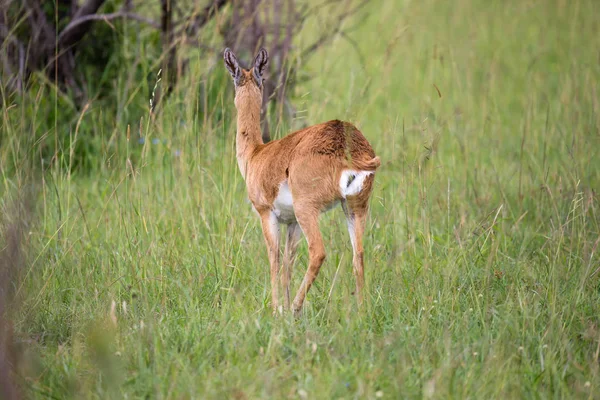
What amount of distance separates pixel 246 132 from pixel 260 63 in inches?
15.5

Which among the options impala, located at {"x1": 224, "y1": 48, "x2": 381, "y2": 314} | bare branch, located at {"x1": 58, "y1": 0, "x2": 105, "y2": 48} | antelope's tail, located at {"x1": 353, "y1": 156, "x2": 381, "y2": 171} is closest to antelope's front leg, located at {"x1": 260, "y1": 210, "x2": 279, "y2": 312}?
impala, located at {"x1": 224, "y1": 48, "x2": 381, "y2": 314}

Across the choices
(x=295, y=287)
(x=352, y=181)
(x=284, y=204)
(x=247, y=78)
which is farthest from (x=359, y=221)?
(x=247, y=78)

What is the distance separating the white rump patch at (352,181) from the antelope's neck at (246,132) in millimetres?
784

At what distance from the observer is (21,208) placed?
410 cm

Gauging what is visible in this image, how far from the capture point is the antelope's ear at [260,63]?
4.25 m

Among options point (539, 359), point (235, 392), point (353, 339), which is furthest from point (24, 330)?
point (539, 359)

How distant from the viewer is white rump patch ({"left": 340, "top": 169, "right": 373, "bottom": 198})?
141 inches

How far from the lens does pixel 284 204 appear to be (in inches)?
150

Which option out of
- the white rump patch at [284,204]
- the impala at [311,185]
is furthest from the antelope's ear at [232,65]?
the white rump patch at [284,204]

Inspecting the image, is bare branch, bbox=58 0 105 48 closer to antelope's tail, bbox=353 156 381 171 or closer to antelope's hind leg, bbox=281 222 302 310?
antelope's hind leg, bbox=281 222 302 310

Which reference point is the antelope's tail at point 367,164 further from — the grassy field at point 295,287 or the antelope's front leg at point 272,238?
the antelope's front leg at point 272,238

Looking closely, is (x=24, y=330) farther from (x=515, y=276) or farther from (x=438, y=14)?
(x=438, y=14)

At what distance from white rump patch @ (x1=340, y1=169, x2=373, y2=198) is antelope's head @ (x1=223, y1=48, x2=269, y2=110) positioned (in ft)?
3.13

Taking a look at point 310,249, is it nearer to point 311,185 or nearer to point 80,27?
point 311,185
